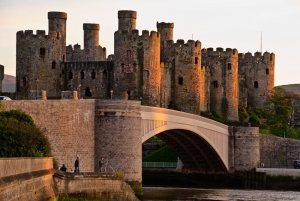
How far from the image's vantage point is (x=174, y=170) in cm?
6762

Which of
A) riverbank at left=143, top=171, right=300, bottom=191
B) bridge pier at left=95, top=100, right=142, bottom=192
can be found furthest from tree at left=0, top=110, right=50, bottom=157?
riverbank at left=143, top=171, right=300, bottom=191

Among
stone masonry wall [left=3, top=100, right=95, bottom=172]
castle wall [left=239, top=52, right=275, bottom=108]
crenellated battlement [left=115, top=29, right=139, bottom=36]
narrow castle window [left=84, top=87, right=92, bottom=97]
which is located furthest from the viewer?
castle wall [left=239, top=52, right=275, bottom=108]

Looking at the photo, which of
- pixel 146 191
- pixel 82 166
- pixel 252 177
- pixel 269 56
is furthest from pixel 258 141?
pixel 82 166

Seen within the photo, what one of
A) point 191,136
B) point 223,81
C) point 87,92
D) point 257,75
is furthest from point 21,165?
point 257,75

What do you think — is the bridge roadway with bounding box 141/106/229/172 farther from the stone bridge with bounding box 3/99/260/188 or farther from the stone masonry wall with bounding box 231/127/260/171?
the stone masonry wall with bounding box 231/127/260/171

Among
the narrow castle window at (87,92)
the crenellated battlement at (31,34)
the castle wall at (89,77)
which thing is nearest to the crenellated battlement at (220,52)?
the castle wall at (89,77)

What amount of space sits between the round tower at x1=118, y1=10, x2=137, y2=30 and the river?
16.9 m

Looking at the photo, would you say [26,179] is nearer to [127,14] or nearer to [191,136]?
[191,136]

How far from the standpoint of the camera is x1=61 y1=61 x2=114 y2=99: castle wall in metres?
73.7

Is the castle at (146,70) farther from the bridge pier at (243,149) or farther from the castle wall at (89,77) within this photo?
the bridge pier at (243,149)

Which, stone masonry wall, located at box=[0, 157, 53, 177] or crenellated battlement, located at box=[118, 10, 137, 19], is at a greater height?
crenellated battlement, located at box=[118, 10, 137, 19]

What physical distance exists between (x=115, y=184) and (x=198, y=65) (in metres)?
39.1

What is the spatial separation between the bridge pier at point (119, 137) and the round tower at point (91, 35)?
36.0m

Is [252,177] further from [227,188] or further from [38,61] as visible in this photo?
[38,61]
